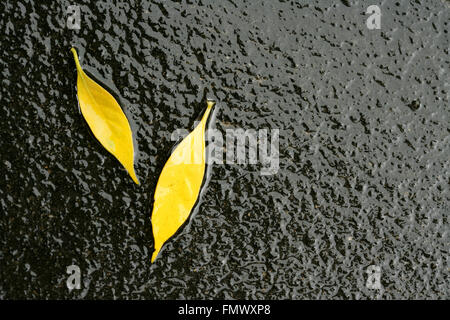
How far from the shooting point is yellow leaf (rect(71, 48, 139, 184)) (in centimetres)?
83

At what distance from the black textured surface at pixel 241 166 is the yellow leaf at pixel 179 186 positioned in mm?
23

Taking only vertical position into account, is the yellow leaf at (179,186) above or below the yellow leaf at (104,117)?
below

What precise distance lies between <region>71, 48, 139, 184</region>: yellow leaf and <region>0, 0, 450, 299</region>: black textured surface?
0.02 m

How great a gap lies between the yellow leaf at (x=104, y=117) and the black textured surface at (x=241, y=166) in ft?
0.07

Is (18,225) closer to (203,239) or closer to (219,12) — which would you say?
(203,239)

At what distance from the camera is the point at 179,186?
83 cm

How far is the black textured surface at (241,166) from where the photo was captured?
85 centimetres

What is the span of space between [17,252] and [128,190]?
0.78 feet

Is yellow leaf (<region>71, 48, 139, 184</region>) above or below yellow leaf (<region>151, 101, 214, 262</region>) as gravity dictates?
above

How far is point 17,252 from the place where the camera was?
84 centimetres

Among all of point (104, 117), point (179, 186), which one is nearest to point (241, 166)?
point (179, 186)

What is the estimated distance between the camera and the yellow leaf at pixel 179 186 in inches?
32.8
